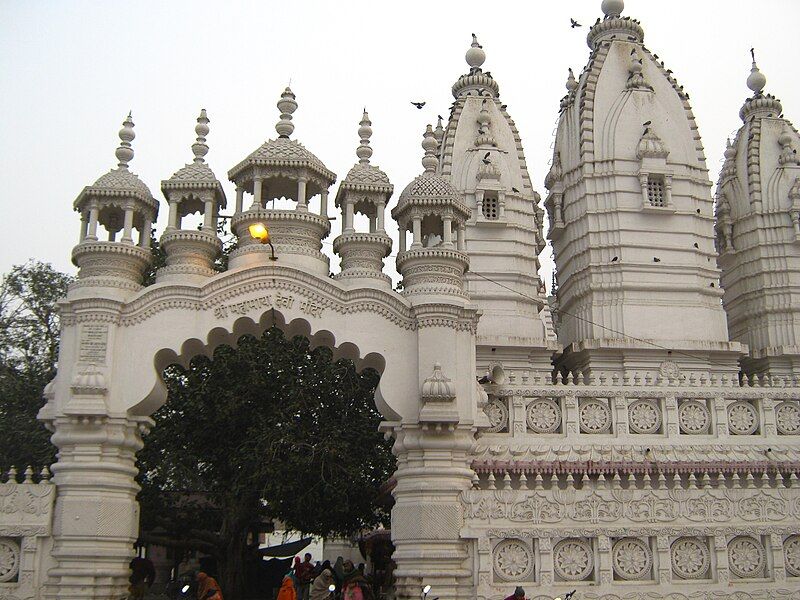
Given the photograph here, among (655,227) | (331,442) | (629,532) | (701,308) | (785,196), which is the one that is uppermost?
(785,196)

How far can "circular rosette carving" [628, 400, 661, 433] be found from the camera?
1714 cm

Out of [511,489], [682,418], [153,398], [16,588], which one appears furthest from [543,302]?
[16,588]

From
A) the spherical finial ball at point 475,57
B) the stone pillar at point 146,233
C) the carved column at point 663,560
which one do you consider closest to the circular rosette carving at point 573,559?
the carved column at point 663,560

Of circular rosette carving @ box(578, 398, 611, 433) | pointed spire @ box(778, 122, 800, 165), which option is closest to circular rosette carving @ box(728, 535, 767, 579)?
circular rosette carving @ box(578, 398, 611, 433)

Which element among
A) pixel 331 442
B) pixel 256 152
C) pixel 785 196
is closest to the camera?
pixel 256 152

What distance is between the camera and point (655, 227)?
25.3 metres

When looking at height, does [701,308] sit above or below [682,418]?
above

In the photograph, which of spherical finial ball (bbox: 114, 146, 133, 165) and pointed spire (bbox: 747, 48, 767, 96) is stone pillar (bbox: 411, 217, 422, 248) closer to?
spherical finial ball (bbox: 114, 146, 133, 165)

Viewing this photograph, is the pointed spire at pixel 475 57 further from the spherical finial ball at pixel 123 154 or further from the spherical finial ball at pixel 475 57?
the spherical finial ball at pixel 123 154

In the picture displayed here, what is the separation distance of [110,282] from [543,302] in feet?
45.2

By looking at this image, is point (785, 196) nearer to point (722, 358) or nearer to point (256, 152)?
point (722, 358)

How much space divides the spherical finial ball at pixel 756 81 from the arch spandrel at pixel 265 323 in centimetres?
2132

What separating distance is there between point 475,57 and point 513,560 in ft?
64.3

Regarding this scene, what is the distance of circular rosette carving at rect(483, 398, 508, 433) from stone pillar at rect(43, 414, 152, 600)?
663cm
